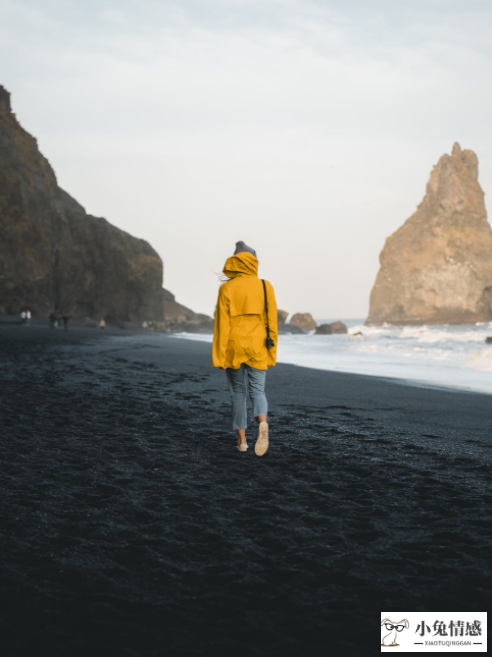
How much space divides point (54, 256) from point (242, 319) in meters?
60.4

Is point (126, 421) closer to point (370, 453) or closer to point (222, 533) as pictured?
point (370, 453)

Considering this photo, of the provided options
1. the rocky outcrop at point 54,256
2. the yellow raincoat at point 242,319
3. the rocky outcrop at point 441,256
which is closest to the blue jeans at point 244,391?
the yellow raincoat at point 242,319

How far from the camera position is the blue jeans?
627cm

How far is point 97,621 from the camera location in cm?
247

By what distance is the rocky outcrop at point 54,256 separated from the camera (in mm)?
54281

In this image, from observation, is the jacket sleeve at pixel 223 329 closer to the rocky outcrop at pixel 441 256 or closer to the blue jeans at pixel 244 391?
the blue jeans at pixel 244 391

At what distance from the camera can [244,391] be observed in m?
6.44

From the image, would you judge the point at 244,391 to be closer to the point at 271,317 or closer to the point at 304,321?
the point at 271,317

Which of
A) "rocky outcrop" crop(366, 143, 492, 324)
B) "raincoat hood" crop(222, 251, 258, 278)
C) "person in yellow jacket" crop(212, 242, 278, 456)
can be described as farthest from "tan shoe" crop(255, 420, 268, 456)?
"rocky outcrop" crop(366, 143, 492, 324)

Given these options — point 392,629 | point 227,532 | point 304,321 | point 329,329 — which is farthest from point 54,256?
point 392,629

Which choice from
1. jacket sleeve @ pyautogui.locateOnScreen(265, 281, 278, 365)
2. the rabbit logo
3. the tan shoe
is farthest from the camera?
jacket sleeve @ pyautogui.locateOnScreen(265, 281, 278, 365)

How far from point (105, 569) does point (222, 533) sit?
799 millimetres

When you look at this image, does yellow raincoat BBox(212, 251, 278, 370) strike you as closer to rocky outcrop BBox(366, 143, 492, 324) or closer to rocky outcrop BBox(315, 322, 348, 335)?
rocky outcrop BBox(315, 322, 348, 335)

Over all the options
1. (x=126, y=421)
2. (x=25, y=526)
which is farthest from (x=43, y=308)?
(x=25, y=526)
